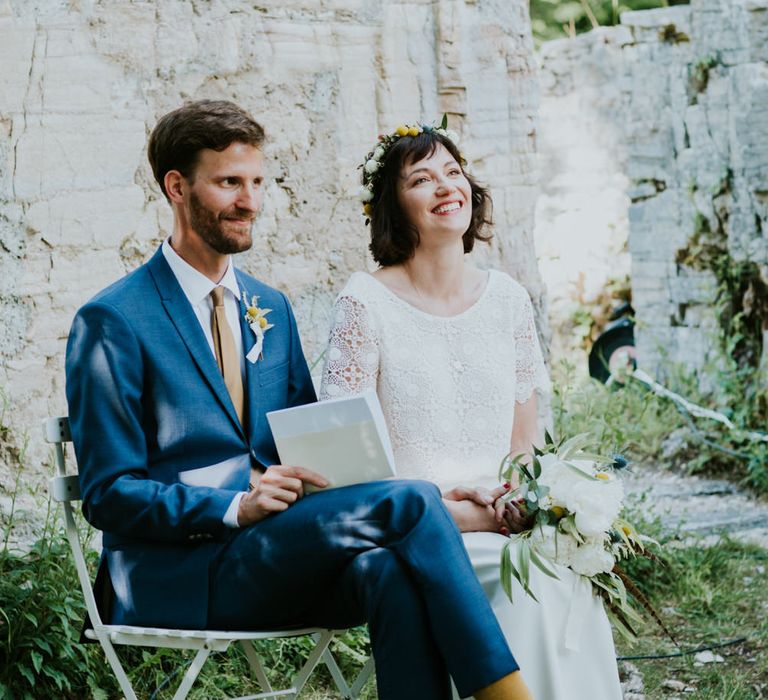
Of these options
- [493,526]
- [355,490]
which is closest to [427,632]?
[355,490]

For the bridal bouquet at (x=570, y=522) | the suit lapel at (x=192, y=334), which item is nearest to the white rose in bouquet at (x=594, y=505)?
the bridal bouquet at (x=570, y=522)

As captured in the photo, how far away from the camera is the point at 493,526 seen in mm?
2766

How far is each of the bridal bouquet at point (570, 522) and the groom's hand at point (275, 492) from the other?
0.47m

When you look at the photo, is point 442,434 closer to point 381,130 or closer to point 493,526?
point 493,526

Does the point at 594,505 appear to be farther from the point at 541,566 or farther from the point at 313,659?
the point at 313,659

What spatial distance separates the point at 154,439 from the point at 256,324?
16.2 inches

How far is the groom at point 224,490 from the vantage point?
7.49 ft

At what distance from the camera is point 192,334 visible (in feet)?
8.78

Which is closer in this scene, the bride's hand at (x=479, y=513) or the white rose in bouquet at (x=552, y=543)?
the white rose in bouquet at (x=552, y=543)

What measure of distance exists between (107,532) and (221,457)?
1.01ft

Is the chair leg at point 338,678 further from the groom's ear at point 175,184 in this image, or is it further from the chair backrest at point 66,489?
the groom's ear at point 175,184

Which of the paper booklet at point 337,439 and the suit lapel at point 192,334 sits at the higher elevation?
the suit lapel at point 192,334

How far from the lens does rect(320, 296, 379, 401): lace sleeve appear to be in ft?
9.91

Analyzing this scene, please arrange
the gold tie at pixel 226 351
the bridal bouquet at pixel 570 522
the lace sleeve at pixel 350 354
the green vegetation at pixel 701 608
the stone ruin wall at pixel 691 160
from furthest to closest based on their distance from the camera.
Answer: the stone ruin wall at pixel 691 160, the green vegetation at pixel 701 608, the lace sleeve at pixel 350 354, the gold tie at pixel 226 351, the bridal bouquet at pixel 570 522
